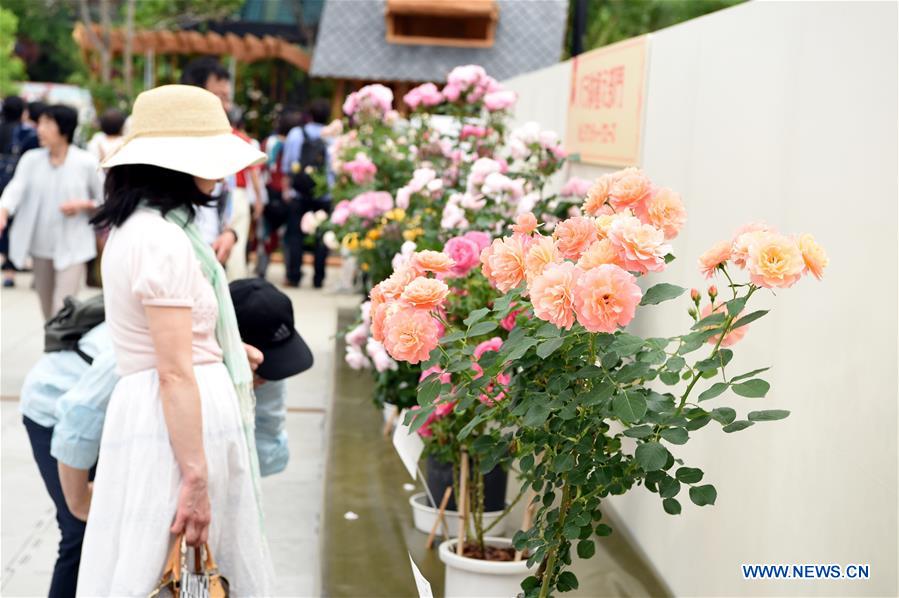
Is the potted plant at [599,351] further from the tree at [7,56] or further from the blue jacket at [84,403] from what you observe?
the tree at [7,56]

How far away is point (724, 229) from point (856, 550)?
1233 millimetres

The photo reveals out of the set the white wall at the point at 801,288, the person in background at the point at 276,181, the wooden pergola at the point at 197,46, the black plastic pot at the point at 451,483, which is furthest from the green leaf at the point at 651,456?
the wooden pergola at the point at 197,46

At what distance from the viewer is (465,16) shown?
17578mm

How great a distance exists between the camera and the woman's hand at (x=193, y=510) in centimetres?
276

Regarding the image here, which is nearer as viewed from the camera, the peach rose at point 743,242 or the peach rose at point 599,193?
the peach rose at point 743,242

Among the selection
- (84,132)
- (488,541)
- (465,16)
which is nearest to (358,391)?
(488,541)

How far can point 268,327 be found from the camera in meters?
3.28

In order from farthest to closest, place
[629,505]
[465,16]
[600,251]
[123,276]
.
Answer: [465,16]
[629,505]
[123,276]
[600,251]

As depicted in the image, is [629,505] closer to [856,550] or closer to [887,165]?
[856,550]

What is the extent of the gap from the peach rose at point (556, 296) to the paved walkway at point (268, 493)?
7.96 feet

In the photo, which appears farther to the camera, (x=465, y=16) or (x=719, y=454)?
(x=465, y=16)

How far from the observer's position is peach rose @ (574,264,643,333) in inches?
73.8

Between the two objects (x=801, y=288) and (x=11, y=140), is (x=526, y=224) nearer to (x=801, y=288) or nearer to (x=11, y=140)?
(x=801, y=288)
